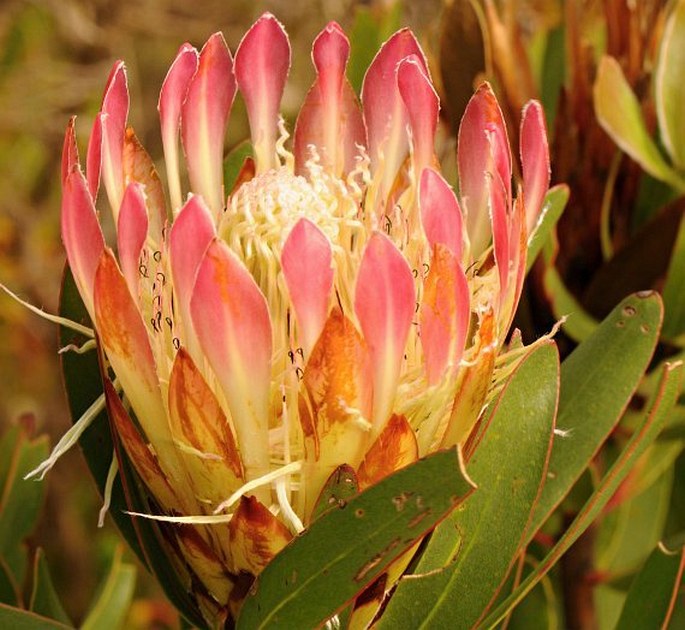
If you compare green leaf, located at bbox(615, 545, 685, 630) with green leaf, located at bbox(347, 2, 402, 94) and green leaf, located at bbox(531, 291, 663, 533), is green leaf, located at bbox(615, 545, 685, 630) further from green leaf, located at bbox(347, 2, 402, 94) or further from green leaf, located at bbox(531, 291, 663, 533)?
green leaf, located at bbox(347, 2, 402, 94)

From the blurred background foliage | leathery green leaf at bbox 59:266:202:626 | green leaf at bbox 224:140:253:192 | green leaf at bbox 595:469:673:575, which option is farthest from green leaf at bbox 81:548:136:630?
green leaf at bbox 595:469:673:575

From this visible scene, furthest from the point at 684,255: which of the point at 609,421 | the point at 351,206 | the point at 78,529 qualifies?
the point at 78,529

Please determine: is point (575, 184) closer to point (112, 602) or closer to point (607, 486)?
point (607, 486)

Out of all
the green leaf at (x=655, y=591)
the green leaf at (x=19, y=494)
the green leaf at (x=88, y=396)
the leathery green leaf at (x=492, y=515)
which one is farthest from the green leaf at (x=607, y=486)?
the green leaf at (x=19, y=494)

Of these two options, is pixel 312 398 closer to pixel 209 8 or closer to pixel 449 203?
pixel 449 203

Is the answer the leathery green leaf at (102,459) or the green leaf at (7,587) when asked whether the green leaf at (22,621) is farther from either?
the green leaf at (7,587)

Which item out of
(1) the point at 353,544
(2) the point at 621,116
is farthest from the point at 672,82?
(1) the point at 353,544

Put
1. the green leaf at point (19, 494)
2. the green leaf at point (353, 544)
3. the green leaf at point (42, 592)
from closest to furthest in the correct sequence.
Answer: the green leaf at point (353, 544) < the green leaf at point (42, 592) < the green leaf at point (19, 494)
